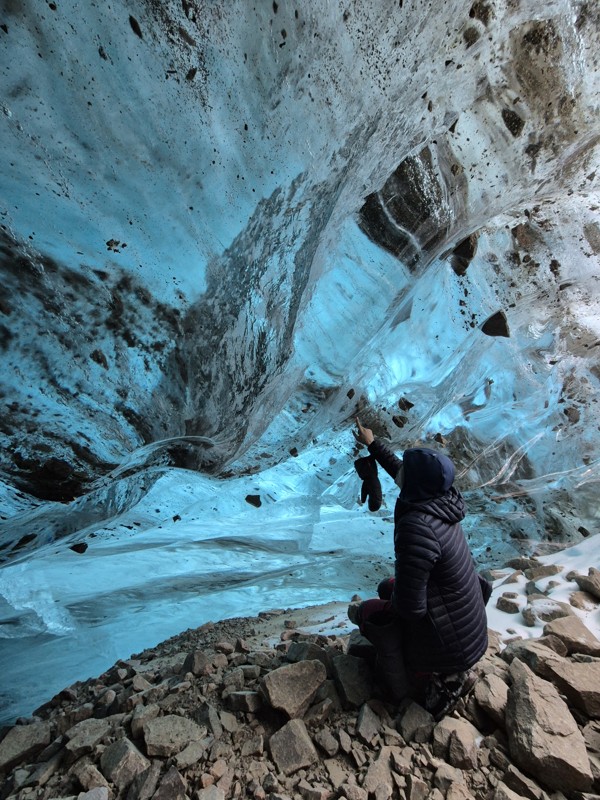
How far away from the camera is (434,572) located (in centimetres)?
142

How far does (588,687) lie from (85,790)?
1.57m

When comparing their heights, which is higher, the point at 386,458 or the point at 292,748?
the point at 386,458

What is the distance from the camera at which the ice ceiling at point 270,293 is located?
5.00 ft

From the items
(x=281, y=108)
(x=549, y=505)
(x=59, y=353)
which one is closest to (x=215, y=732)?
(x=59, y=353)

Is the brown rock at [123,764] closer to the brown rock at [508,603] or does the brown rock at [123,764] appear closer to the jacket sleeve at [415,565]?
the jacket sleeve at [415,565]

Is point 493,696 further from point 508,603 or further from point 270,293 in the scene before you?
point 270,293

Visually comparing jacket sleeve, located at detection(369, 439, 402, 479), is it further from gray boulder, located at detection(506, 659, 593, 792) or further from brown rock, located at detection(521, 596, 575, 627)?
brown rock, located at detection(521, 596, 575, 627)

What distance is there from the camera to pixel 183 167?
1.67 m

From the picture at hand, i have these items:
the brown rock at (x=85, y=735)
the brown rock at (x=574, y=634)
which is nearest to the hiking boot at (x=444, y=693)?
the brown rock at (x=574, y=634)

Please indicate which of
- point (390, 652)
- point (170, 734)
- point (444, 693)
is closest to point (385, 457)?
point (390, 652)

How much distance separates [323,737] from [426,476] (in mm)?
879

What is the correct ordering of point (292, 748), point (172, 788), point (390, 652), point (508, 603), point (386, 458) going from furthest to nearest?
point (508, 603) → point (386, 458) → point (390, 652) → point (292, 748) → point (172, 788)

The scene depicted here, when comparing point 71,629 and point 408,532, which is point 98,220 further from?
point 71,629

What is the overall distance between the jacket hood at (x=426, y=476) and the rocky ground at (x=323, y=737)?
2.25 feet
